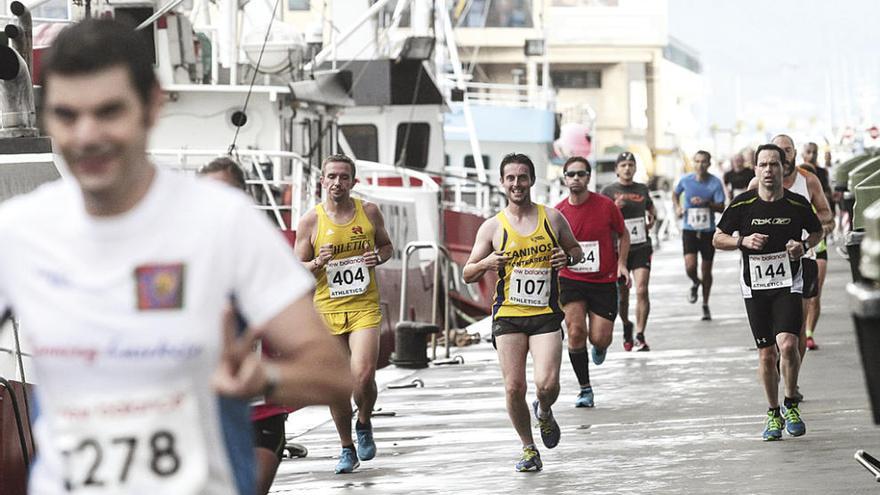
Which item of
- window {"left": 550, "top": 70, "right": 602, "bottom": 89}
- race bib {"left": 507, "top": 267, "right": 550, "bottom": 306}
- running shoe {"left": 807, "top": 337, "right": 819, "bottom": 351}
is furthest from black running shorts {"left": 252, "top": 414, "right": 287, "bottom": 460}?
window {"left": 550, "top": 70, "right": 602, "bottom": 89}

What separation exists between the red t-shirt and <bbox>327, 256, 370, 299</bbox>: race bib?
129 inches

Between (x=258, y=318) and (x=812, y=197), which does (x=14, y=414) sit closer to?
(x=258, y=318)

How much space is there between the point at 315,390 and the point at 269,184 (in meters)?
20.1

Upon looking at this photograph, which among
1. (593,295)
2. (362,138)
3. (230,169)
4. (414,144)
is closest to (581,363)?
(593,295)

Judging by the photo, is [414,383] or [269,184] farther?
[269,184]

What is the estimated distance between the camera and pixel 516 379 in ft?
36.4

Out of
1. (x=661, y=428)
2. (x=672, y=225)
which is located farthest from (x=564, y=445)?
(x=672, y=225)

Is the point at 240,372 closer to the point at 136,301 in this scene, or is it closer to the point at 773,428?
the point at 136,301

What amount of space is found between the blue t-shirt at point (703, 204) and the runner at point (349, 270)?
34.1ft

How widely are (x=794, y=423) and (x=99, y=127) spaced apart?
894cm

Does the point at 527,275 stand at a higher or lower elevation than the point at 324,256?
lower

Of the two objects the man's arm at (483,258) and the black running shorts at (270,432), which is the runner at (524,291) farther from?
the black running shorts at (270,432)

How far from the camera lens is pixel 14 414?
29.0 ft

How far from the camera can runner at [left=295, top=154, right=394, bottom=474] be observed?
11.7m
